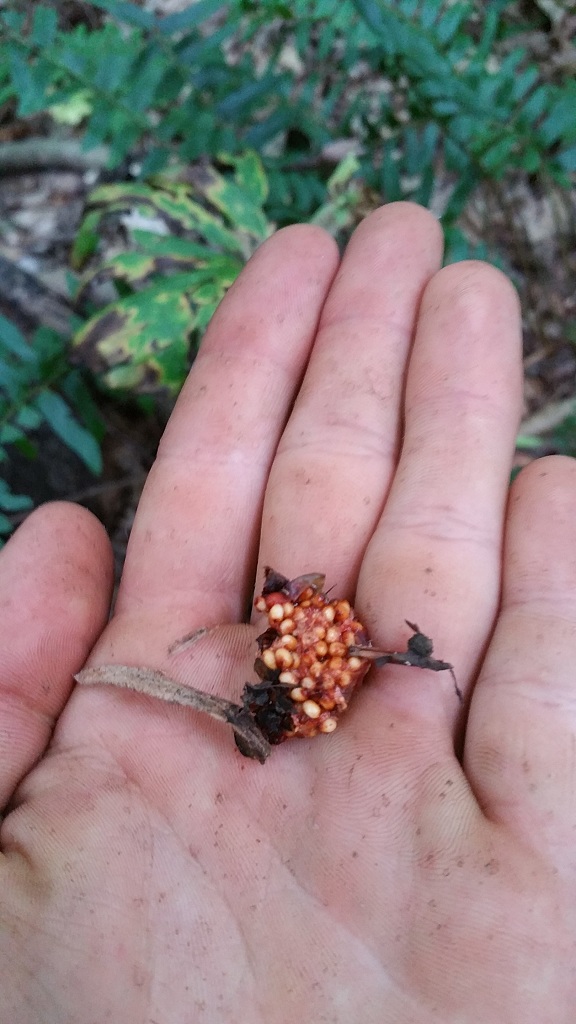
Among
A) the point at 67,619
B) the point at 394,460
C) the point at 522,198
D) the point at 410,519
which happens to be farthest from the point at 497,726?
the point at 522,198

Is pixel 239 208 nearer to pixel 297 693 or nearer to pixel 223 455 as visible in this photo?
pixel 223 455

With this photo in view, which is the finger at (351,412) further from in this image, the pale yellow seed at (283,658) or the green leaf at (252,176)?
the green leaf at (252,176)

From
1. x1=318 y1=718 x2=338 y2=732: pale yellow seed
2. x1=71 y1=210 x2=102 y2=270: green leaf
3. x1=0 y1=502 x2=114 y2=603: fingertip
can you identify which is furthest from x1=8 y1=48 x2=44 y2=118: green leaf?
x1=318 y1=718 x2=338 y2=732: pale yellow seed

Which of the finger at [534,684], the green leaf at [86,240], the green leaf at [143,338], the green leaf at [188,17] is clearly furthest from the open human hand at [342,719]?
the green leaf at [86,240]

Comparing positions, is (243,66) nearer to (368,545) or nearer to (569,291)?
(569,291)

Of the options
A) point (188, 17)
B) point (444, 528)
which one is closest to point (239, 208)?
point (188, 17)
